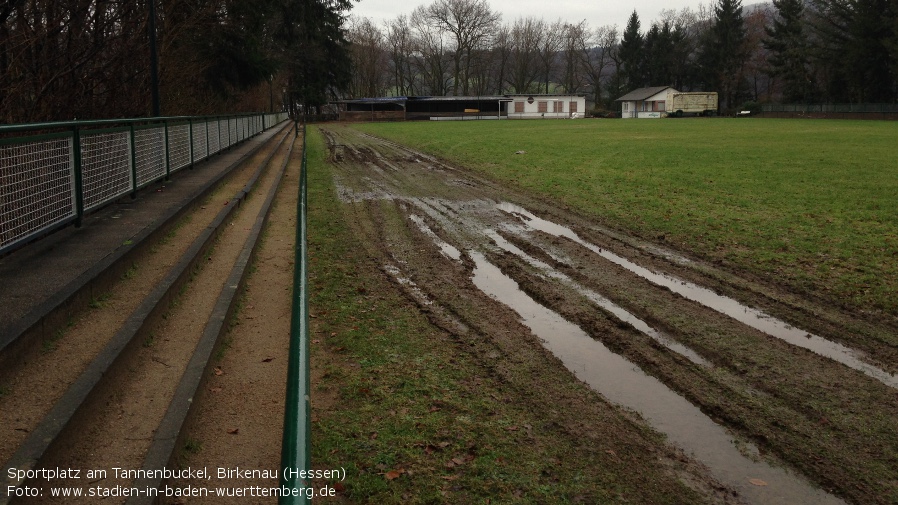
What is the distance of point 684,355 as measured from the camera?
6.38m

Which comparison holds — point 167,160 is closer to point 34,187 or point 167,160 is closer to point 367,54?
point 34,187

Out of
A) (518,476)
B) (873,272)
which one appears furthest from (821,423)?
(873,272)

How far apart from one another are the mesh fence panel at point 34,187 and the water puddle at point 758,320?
22.9 ft

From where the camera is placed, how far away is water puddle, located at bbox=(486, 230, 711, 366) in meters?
6.48

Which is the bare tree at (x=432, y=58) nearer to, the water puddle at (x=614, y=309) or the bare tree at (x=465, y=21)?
the bare tree at (x=465, y=21)

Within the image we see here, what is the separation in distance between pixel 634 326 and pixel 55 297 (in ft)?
17.0

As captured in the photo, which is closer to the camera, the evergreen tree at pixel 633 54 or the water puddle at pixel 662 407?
the water puddle at pixel 662 407

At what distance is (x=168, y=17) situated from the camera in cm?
2350

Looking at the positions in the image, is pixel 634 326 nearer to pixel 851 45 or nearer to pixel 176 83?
pixel 176 83

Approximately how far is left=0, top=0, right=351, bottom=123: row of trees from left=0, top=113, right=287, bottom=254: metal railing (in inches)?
72.7

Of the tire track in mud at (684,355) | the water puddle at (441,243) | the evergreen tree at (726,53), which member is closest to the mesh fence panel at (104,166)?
the tire track in mud at (684,355)

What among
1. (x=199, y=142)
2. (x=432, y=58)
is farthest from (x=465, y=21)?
(x=199, y=142)

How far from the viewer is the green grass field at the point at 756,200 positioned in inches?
370

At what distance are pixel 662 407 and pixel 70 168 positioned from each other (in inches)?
301
